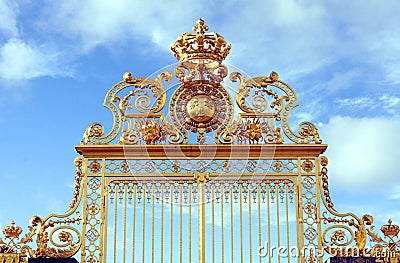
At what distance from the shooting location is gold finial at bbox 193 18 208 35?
348 inches

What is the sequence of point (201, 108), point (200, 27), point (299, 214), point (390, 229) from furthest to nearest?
point (200, 27), point (201, 108), point (299, 214), point (390, 229)

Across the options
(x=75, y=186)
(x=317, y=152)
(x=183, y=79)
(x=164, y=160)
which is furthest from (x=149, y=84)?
(x=317, y=152)

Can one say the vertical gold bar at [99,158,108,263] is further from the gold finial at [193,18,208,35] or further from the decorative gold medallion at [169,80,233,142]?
the gold finial at [193,18,208,35]

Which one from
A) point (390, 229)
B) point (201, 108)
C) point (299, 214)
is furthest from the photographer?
point (201, 108)

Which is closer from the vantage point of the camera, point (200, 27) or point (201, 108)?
point (201, 108)

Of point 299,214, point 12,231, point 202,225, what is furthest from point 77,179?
point 299,214

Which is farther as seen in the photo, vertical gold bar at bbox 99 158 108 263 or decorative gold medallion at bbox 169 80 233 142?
decorative gold medallion at bbox 169 80 233 142

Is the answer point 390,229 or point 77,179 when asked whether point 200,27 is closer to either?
point 77,179

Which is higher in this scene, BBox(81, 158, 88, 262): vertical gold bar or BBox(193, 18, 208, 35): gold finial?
BBox(193, 18, 208, 35): gold finial

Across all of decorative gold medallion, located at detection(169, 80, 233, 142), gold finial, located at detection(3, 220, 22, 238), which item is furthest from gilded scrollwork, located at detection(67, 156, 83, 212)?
decorative gold medallion, located at detection(169, 80, 233, 142)

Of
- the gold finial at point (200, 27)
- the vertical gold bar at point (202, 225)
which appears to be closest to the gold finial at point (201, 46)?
the gold finial at point (200, 27)

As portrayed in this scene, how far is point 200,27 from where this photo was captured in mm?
8852

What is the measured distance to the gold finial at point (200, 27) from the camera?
8844mm

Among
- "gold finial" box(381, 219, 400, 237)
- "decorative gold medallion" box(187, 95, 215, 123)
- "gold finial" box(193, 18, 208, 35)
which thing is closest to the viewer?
"gold finial" box(381, 219, 400, 237)
